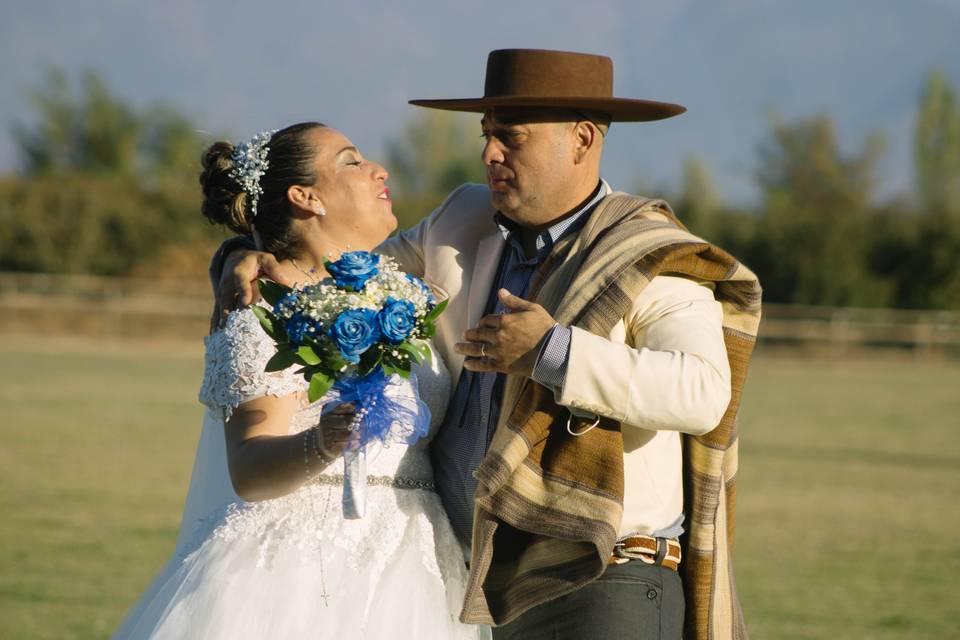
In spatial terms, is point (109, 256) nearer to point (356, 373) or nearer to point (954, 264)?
point (954, 264)

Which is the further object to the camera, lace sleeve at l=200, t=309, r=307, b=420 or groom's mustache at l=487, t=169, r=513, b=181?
groom's mustache at l=487, t=169, r=513, b=181

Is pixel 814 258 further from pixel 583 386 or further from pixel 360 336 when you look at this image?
pixel 360 336

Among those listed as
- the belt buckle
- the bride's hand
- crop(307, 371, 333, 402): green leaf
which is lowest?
the belt buckle

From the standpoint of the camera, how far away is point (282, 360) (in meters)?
3.21

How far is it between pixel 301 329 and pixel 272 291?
0.83 feet

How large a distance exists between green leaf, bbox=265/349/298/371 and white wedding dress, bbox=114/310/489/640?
8.9 inches

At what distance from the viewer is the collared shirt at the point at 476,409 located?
11.9 feet

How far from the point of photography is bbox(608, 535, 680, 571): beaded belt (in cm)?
334

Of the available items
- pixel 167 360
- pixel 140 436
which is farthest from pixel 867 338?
pixel 140 436

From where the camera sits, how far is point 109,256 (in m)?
38.0

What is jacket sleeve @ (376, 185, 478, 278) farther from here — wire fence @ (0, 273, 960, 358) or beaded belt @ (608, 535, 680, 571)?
wire fence @ (0, 273, 960, 358)

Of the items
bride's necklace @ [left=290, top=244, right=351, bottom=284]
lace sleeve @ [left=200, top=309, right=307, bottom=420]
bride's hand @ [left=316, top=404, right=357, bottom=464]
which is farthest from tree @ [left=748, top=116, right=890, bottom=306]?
bride's hand @ [left=316, top=404, right=357, bottom=464]

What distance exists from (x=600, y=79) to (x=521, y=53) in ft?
0.80

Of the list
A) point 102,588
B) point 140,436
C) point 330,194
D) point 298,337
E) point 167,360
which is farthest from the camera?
point 167,360
